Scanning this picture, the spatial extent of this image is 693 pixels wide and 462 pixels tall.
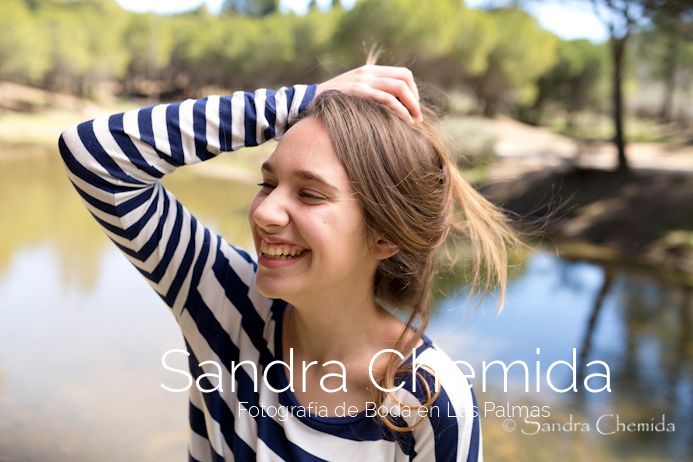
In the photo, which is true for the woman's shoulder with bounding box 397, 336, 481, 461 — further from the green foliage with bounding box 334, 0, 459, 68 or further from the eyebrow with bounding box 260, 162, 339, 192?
the green foliage with bounding box 334, 0, 459, 68

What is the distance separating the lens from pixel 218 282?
1.14 m

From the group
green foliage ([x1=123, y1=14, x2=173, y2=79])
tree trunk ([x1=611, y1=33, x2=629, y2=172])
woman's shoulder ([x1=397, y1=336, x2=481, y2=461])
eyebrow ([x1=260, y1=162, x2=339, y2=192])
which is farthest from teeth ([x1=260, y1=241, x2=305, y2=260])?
green foliage ([x1=123, y1=14, x2=173, y2=79])

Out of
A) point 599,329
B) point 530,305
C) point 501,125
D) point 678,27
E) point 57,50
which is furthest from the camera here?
point 57,50

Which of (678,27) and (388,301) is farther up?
(678,27)

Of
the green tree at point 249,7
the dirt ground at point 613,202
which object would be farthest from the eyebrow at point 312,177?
the green tree at point 249,7

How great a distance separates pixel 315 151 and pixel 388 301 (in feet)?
1.17

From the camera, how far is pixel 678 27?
10.4m

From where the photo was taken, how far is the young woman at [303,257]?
1.00 m

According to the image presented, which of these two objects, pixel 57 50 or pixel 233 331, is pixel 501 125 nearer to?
pixel 57 50

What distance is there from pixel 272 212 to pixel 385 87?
0.29 m

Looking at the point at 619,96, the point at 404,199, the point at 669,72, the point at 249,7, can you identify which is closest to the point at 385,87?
the point at 404,199

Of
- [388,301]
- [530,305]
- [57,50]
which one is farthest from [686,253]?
[57,50]

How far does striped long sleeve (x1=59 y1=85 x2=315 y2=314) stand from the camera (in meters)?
0.99

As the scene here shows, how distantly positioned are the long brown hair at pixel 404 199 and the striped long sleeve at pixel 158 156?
0.09m
